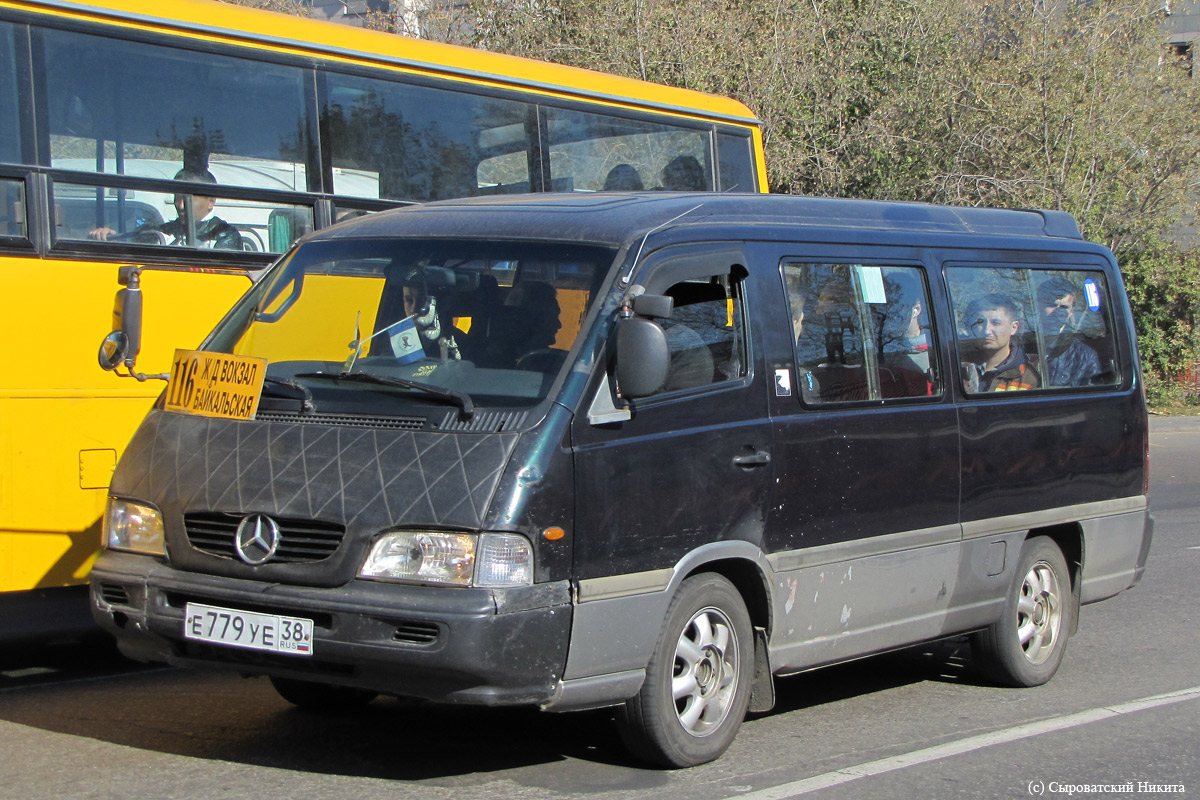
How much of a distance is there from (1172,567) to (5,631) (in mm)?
8445

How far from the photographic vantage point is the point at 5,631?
6785mm

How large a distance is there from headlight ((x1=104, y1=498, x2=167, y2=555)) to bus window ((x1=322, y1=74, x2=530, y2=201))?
3.33 m

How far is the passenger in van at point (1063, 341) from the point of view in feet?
24.4

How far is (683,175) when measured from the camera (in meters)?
10.5

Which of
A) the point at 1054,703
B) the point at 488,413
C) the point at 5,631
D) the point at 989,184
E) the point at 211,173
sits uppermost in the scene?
the point at 989,184

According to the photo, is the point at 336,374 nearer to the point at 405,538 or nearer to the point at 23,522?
the point at 405,538

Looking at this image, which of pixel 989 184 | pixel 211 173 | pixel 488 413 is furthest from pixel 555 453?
pixel 989 184

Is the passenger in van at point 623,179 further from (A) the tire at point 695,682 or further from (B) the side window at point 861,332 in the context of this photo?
(A) the tire at point 695,682

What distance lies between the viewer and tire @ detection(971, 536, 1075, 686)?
7051 millimetres

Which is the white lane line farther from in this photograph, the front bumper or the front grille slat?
the front grille slat

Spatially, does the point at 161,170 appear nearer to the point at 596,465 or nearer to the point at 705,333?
the point at 705,333

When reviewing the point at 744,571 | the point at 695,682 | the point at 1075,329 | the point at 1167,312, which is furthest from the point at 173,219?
the point at 1167,312

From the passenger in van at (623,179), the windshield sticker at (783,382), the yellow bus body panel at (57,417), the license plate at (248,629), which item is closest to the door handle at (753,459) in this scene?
the windshield sticker at (783,382)

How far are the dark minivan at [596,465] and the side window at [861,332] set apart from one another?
0.02m
